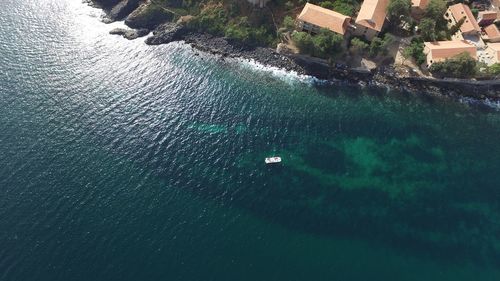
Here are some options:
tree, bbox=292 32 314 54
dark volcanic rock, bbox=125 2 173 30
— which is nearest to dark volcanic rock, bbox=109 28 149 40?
dark volcanic rock, bbox=125 2 173 30

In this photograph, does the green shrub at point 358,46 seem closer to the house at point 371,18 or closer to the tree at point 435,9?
the house at point 371,18

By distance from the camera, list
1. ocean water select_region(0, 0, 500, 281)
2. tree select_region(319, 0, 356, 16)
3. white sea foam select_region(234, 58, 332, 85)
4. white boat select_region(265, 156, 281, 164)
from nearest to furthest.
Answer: ocean water select_region(0, 0, 500, 281) < white boat select_region(265, 156, 281, 164) < white sea foam select_region(234, 58, 332, 85) < tree select_region(319, 0, 356, 16)

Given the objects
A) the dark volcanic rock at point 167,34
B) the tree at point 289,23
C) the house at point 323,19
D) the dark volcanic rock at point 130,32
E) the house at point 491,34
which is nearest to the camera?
the house at point 323,19

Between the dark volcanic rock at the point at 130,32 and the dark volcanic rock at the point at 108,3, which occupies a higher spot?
the dark volcanic rock at the point at 108,3

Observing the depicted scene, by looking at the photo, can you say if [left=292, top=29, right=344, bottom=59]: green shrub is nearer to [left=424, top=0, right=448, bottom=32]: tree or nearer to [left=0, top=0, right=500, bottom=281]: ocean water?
[left=0, top=0, right=500, bottom=281]: ocean water

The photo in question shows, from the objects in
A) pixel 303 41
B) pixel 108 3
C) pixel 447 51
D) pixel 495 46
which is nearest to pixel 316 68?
pixel 303 41

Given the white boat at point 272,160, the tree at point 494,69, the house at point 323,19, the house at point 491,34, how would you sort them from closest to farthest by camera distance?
1. the white boat at point 272,160
2. the tree at point 494,69
3. the house at point 323,19
4. the house at point 491,34

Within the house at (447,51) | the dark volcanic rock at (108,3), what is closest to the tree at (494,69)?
the house at (447,51)

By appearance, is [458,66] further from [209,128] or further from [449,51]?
[209,128]
